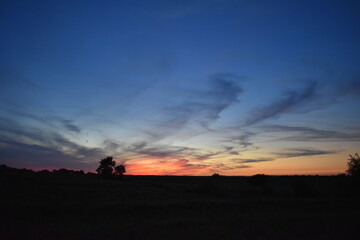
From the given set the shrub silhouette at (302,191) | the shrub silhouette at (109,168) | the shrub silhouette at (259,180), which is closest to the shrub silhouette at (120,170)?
the shrub silhouette at (109,168)

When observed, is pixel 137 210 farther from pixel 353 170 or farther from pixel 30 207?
pixel 353 170

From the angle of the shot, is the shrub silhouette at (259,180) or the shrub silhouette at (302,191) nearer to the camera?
the shrub silhouette at (302,191)

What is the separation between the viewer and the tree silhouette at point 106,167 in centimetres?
10171

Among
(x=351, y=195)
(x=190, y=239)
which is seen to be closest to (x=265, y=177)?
(x=351, y=195)

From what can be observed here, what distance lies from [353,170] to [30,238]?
41440 millimetres

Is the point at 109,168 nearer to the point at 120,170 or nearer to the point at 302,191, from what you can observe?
the point at 120,170

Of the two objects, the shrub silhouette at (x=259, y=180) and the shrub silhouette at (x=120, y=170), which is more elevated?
the shrub silhouette at (x=120, y=170)

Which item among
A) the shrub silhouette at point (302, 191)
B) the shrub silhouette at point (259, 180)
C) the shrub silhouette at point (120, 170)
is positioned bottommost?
the shrub silhouette at point (302, 191)

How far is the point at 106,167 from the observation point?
4058 inches

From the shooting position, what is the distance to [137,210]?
2347 cm

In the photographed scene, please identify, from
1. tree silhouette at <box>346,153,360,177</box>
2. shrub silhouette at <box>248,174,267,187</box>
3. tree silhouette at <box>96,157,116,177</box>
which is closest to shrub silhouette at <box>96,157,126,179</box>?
tree silhouette at <box>96,157,116,177</box>

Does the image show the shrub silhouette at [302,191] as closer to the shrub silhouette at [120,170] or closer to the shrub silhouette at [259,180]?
the shrub silhouette at [259,180]

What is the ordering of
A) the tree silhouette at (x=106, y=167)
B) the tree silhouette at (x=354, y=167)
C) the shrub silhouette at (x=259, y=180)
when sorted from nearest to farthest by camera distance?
the tree silhouette at (x=354, y=167) → the shrub silhouette at (x=259, y=180) → the tree silhouette at (x=106, y=167)

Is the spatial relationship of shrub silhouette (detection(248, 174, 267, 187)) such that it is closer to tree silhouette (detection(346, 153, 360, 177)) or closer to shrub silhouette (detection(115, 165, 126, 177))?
tree silhouette (detection(346, 153, 360, 177))
